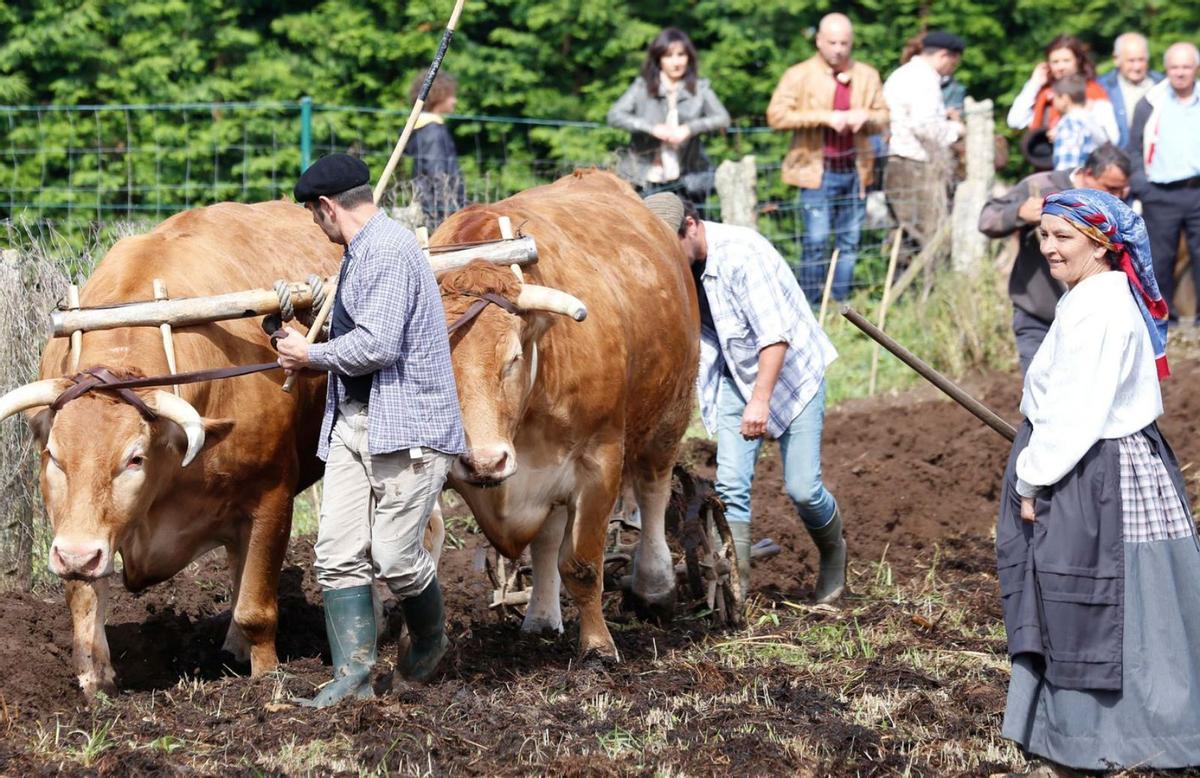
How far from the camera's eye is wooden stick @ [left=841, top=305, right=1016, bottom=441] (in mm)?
6027

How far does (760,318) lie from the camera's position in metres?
7.14

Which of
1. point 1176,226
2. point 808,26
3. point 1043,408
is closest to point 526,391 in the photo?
point 1043,408

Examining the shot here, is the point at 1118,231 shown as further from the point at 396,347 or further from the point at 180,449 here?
the point at 180,449

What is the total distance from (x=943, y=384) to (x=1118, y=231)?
1.34 metres

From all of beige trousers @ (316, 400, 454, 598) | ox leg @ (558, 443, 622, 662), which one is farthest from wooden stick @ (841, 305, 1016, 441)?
beige trousers @ (316, 400, 454, 598)

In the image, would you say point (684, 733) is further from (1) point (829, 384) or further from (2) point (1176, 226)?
(2) point (1176, 226)

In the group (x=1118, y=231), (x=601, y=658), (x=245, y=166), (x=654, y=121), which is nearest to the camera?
(x=1118, y=231)

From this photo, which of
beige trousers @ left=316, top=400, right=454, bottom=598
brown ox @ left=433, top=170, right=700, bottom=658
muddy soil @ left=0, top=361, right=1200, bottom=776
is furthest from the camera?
brown ox @ left=433, top=170, right=700, bottom=658

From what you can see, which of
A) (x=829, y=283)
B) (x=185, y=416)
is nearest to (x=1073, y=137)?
(x=829, y=283)

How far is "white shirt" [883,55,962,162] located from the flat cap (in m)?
5.60

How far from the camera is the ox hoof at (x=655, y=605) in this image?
288 inches

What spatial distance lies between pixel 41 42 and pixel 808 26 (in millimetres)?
6952

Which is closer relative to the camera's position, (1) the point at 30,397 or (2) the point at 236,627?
(1) the point at 30,397

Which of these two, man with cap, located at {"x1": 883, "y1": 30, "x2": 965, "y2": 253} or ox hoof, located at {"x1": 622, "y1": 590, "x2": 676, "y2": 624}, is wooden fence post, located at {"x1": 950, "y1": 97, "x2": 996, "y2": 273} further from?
ox hoof, located at {"x1": 622, "y1": 590, "x2": 676, "y2": 624}
